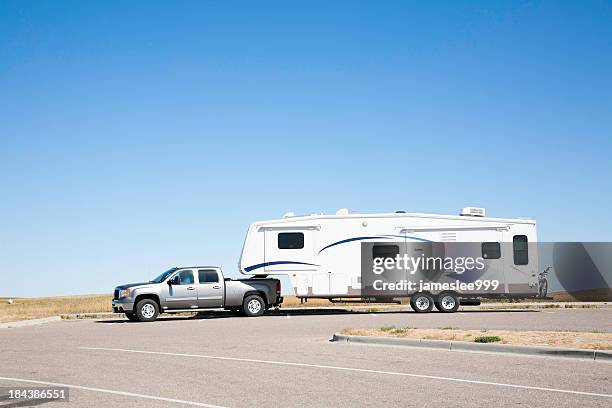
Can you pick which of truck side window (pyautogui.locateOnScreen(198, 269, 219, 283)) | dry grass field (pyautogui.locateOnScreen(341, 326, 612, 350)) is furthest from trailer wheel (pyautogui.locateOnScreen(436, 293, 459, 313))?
dry grass field (pyautogui.locateOnScreen(341, 326, 612, 350))

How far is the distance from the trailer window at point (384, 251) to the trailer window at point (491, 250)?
3.24 metres

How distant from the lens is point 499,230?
87.8 feet

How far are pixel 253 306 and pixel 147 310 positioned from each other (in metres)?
3.89

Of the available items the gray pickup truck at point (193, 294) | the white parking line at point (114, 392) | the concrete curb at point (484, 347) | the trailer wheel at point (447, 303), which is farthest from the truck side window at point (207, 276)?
the white parking line at point (114, 392)

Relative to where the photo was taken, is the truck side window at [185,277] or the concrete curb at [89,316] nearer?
the truck side window at [185,277]

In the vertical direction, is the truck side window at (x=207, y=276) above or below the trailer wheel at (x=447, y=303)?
above

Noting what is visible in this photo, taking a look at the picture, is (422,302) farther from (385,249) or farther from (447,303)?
(385,249)

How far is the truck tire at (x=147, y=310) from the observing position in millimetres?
25047

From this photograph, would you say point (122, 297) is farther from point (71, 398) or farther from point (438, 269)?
point (71, 398)

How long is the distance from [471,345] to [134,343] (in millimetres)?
7651

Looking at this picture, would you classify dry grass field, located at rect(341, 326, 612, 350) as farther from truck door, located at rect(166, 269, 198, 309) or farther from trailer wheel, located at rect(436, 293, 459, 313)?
truck door, located at rect(166, 269, 198, 309)

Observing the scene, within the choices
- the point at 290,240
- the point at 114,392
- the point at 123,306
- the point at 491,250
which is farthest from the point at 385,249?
the point at 114,392

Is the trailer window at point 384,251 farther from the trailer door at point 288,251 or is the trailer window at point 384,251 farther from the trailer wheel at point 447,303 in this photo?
the trailer wheel at point 447,303

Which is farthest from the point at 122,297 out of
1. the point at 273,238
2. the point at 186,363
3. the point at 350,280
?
the point at 186,363
